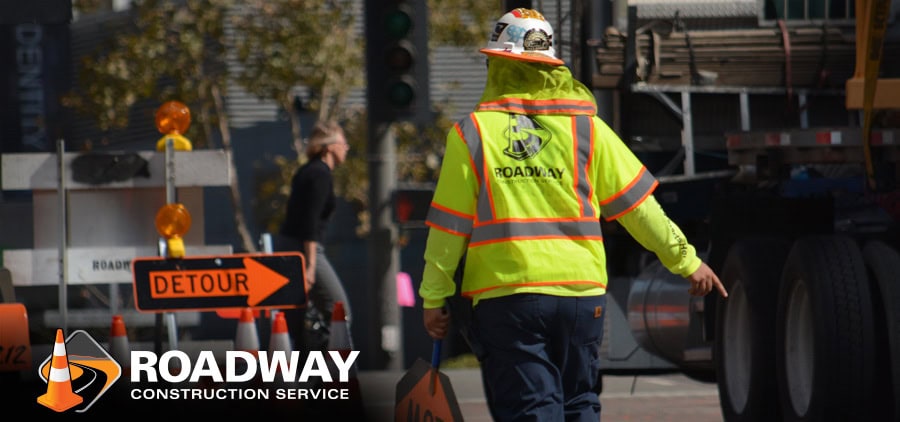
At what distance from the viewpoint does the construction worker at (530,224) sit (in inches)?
221

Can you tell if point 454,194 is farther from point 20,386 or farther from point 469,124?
point 20,386

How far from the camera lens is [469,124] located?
225 inches

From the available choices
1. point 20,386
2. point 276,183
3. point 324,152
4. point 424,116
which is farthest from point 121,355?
point 276,183

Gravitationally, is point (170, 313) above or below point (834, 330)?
below

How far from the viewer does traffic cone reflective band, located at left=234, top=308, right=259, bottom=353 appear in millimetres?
9688

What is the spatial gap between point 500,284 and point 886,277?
2.57 metres

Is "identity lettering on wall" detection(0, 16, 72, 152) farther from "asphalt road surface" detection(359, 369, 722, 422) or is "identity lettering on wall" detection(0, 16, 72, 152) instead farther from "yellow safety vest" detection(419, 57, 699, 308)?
"yellow safety vest" detection(419, 57, 699, 308)

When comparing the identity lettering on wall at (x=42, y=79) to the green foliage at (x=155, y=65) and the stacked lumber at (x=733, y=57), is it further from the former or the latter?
the stacked lumber at (x=733, y=57)

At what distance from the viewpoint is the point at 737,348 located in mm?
9188

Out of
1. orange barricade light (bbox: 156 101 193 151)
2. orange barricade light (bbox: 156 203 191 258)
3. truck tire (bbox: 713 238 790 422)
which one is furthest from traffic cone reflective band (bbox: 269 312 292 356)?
truck tire (bbox: 713 238 790 422)

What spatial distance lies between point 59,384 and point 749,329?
3308 millimetres

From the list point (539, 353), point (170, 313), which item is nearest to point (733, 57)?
point (170, 313)

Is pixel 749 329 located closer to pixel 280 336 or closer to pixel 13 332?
pixel 280 336

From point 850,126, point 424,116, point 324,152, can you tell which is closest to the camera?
point 850,126
